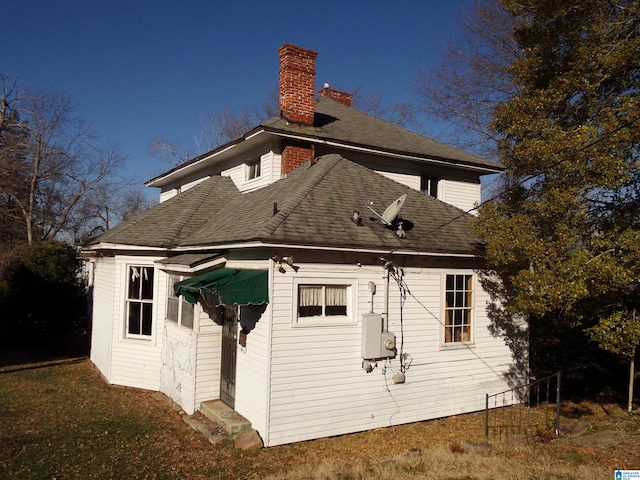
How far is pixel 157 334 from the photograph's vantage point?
40.2 feet

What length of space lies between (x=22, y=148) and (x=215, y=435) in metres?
28.4

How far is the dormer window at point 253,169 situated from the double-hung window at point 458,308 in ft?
22.4

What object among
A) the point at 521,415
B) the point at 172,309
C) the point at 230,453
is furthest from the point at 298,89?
the point at 521,415

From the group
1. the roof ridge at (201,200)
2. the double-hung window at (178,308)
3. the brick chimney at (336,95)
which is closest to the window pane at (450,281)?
the double-hung window at (178,308)

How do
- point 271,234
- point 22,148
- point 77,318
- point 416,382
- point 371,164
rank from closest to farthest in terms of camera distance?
point 271,234, point 416,382, point 371,164, point 77,318, point 22,148

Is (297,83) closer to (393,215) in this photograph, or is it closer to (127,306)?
(393,215)

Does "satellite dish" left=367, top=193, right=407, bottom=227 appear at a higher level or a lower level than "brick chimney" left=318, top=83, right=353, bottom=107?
lower

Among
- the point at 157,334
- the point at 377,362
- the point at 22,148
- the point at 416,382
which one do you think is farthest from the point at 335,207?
the point at 22,148

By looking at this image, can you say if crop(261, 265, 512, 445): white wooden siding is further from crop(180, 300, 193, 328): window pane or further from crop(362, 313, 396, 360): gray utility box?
crop(180, 300, 193, 328): window pane

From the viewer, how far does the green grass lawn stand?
713 centimetres

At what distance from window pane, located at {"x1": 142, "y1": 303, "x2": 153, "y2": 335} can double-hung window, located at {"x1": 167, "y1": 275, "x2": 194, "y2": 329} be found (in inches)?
30.5

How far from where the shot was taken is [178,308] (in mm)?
11406

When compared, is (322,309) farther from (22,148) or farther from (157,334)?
(22,148)

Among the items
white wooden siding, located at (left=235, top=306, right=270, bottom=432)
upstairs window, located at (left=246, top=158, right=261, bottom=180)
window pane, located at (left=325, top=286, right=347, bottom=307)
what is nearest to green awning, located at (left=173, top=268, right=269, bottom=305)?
white wooden siding, located at (left=235, top=306, right=270, bottom=432)
